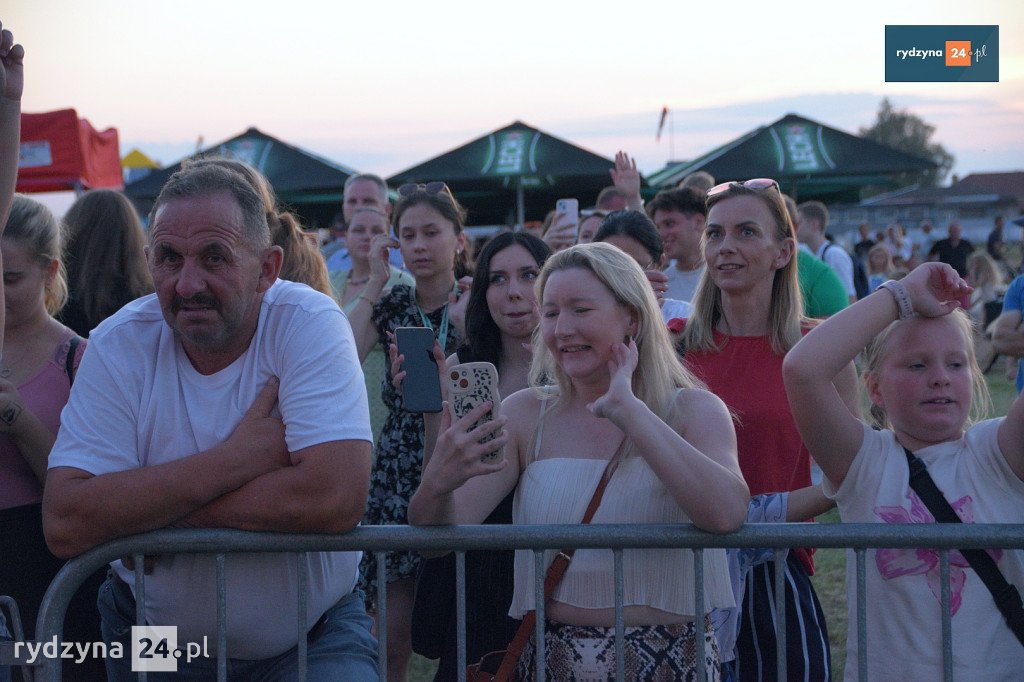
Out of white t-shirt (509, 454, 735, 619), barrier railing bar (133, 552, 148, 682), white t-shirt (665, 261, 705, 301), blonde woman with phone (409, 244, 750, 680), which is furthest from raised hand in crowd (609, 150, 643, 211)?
barrier railing bar (133, 552, 148, 682)

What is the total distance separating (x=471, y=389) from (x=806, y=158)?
41.6ft

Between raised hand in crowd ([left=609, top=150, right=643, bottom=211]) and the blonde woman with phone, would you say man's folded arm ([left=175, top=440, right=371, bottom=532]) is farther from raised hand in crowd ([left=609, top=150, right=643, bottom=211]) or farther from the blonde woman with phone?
raised hand in crowd ([left=609, top=150, right=643, bottom=211])

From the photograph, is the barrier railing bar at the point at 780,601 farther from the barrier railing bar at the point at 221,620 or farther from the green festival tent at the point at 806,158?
the green festival tent at the point at 806,158

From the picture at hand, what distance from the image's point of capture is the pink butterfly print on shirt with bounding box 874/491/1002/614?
2285mm

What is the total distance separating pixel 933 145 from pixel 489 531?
8417cm

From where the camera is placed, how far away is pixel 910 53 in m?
3.55

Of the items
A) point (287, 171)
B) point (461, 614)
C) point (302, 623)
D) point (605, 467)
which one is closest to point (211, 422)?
point (302, 623)

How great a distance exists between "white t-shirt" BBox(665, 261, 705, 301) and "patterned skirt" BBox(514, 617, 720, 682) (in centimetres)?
283

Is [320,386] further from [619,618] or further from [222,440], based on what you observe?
[619,618]

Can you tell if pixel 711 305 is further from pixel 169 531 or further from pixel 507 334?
pixel 169 531

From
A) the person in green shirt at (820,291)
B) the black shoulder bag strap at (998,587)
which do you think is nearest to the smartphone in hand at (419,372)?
the black shoulder bag strap at (998,587)

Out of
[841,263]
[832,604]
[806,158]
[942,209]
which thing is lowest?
[832,604]

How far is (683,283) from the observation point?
4977 mm

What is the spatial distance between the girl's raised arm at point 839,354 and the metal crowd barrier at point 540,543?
34 cm
